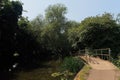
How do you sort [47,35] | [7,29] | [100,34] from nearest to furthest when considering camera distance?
1. [100,34]
2. [7,29]
3. [47,35]

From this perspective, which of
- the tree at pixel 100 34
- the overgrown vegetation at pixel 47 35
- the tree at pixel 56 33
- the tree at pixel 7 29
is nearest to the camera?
the tree at pixel 100 34

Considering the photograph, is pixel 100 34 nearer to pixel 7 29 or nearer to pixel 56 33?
pixel 7 29

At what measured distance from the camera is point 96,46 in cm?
3406

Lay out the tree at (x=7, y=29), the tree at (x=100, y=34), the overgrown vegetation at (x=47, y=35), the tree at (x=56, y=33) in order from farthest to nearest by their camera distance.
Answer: the tree at (x=56, y=33)
the tree at (x=7, y=29)
the overgrown vegetation at (x=47, y=35)
the tree at (x=100, y=34)

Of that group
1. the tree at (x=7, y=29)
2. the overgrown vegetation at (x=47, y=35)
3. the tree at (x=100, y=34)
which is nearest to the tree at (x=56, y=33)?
the overgrown vegetation at (x=47, y=35)

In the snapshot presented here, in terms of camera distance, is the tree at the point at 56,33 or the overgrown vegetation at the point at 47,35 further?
the tree at the point at 56,33

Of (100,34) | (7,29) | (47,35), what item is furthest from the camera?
(47,35)

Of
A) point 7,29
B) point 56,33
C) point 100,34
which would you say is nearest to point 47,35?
point 56,33

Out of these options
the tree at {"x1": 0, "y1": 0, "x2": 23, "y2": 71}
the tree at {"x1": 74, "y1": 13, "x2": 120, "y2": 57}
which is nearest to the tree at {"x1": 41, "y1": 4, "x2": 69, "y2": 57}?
the tree at {"x1": 0, "y1": 0, "x2": 23, "y2": 71}

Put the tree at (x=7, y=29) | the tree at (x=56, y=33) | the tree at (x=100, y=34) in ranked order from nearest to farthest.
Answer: the tree at (x=100, y=34) < the tree at (x=7, y=29) < the tree at (x=56, y=33)

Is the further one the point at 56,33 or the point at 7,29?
the point at 56,33

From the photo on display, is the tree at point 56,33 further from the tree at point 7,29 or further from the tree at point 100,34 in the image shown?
the tree at point 100,34

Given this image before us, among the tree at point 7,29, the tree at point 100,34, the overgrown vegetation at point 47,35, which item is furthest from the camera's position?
the tree at point 7,29

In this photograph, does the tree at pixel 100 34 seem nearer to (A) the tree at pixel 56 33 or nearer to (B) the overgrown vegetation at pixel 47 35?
(B) the overgrown vegetation at pixel 47 35
